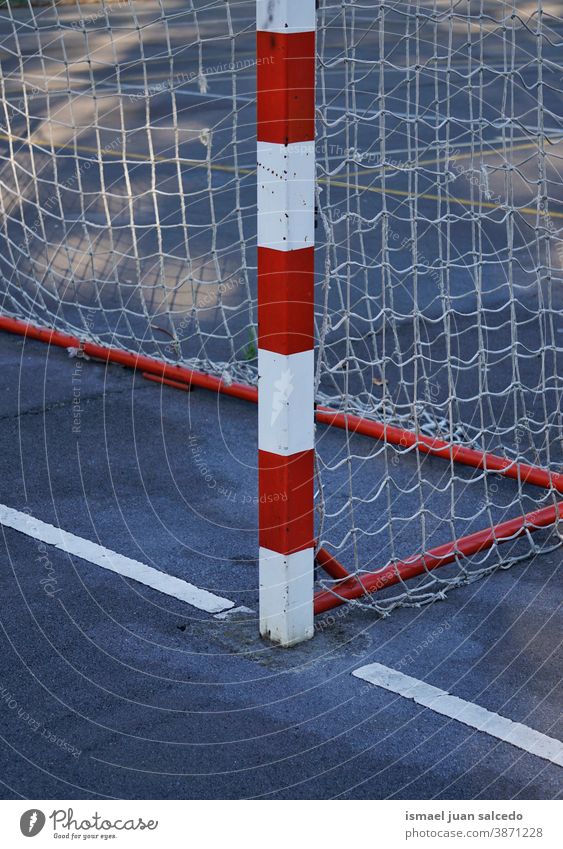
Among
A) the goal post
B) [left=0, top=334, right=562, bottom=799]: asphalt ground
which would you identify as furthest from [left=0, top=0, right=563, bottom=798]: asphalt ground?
the goal post

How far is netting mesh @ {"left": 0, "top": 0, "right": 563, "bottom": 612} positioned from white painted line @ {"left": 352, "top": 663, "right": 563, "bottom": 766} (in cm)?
43

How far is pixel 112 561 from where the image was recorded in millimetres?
3996

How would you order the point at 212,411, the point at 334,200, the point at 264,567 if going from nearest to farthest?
the point at 264,567, the point at 212,411, the point at 334,200

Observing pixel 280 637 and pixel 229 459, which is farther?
pixel 229 459

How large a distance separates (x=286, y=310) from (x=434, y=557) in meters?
1.12

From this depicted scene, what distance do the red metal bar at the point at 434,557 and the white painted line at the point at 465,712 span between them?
345 mm

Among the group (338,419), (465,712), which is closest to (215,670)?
(465,712)

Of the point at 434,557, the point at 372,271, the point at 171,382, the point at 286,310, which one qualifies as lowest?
the point at 372,271

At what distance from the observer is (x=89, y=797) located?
2.78 m

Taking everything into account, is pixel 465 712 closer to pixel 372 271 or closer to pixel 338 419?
pixel 338 419

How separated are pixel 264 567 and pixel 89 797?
87 centimetres

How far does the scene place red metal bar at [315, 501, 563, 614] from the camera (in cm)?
368

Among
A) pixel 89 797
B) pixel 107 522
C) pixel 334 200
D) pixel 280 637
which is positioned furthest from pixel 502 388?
pixel 334 200

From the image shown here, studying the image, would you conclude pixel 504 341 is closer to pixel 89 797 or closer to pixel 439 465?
pixel 439 465
